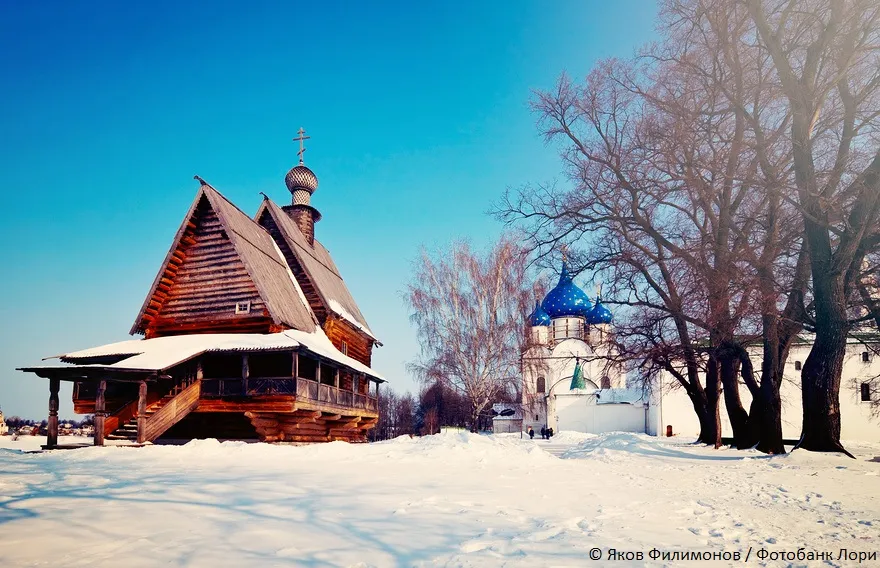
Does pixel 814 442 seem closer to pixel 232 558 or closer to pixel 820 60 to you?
pixel 820 60

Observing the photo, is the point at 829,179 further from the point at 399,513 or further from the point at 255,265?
the point at 255,265

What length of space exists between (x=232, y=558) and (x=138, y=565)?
0.55 metres

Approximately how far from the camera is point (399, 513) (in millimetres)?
5277

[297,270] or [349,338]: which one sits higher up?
[297,270]

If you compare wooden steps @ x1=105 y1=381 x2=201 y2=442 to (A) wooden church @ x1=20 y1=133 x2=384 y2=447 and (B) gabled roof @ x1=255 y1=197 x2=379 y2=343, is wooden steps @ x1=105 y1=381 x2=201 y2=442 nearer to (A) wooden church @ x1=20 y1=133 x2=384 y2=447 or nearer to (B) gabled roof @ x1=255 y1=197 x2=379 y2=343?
(A) wooden church @ x1=20 y1=133 x2=384 y2=447

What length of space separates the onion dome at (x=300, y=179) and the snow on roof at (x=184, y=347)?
1142 centimetres

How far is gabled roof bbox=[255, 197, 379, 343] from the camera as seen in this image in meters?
22.9

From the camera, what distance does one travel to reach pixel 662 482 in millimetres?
8961

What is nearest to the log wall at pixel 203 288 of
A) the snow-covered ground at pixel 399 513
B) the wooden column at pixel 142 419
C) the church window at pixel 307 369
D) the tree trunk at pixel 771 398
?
the church window at pixel 307 369

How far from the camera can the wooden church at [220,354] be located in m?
15.2

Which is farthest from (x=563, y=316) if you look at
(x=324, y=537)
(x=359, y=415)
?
(x=324, y=537)

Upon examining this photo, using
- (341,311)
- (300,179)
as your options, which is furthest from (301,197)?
(341,311)

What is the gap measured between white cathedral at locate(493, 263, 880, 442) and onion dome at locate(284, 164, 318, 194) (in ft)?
58.7

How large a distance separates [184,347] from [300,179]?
43.8 feet
